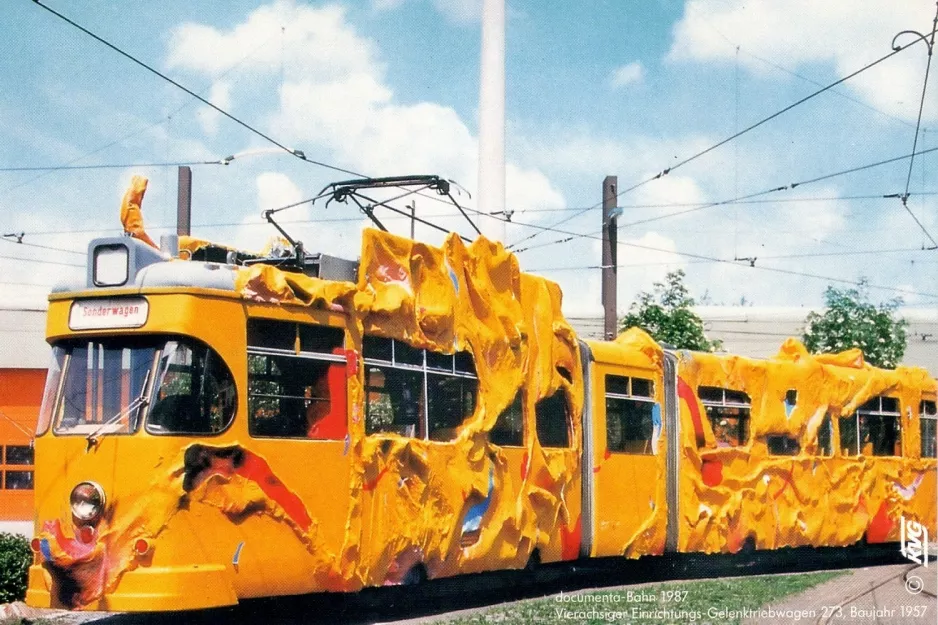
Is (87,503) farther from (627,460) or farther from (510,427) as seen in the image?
(627,460)

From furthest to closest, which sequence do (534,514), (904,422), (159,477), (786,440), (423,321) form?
(904,422), (786,440), (534,514), (423,321), (159,477)

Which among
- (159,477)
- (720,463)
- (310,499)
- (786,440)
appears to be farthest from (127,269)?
(786,440)

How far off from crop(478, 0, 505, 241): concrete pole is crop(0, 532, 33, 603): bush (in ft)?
46.3

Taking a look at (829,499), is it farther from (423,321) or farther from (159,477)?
(159,477)

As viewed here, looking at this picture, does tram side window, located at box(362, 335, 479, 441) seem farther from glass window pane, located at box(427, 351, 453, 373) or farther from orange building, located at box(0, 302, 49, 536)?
orange building, located at box(0, 302, 49, 536)

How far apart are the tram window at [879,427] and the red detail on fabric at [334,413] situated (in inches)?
454

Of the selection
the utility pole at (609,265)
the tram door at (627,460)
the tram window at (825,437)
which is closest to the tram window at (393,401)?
the tram door at (627,460)

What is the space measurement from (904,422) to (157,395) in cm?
1445

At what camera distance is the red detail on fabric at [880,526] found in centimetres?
2012

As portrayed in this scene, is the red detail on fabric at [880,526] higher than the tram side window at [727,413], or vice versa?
the tram side window at [727,413]

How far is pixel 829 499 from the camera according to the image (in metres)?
19.2

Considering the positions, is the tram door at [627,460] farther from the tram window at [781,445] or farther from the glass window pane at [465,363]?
the glass window pane at [465,363]

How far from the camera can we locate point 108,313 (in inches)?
414

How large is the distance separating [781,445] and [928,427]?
416cm
